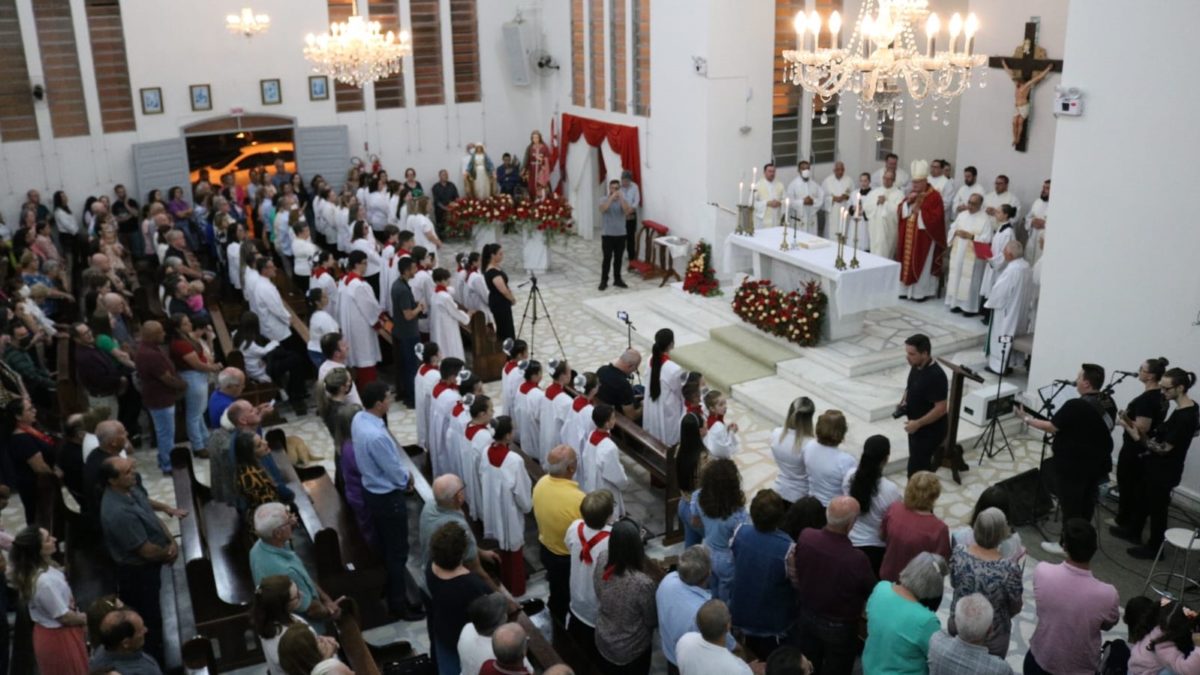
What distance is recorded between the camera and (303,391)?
11430mm

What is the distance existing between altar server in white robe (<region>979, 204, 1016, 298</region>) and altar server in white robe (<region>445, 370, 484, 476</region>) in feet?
24.0

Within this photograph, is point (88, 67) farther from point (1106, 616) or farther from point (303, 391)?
point (1106, 616)

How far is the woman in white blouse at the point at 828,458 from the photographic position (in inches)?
265

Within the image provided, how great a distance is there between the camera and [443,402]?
27.5 ft

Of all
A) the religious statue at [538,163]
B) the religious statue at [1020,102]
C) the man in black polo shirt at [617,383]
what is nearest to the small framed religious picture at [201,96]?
the religious statue at [538,163]

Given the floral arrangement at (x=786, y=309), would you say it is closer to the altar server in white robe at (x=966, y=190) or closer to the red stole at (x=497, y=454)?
the altar server in white robe at (x=966, y=190)

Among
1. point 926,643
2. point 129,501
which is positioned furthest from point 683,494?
point 129,501

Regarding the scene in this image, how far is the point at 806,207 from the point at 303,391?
8.07 metres

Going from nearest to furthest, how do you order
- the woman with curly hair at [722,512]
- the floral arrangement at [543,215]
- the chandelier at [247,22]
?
the woman with curly hair at [722,512] → the floral arrangement at [543,215] → the chandelier at [247,22]

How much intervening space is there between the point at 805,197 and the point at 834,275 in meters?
3.83

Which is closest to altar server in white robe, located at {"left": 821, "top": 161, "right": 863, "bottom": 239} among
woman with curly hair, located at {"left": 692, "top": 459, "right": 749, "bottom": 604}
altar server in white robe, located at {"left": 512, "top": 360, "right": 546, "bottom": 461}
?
altar server in white robe, located at {"left": 512, "top": 360, "right": 546, "bottom": 461}

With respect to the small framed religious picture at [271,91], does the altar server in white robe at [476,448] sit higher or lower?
lower

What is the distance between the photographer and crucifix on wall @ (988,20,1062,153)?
13.2 metres

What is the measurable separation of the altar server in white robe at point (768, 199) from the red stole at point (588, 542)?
10088 millimetres
